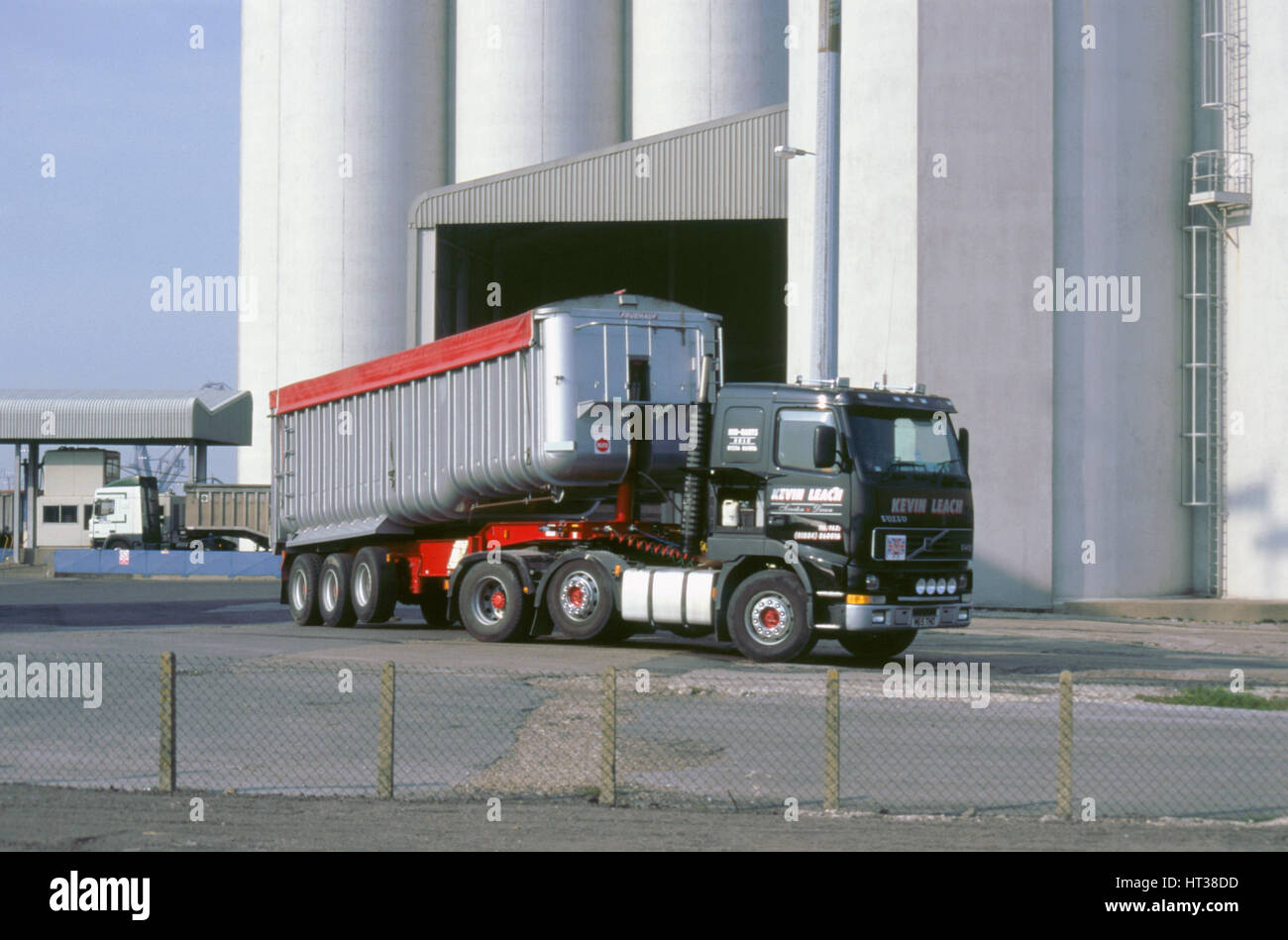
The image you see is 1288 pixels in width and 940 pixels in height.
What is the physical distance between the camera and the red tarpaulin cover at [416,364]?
2066cm

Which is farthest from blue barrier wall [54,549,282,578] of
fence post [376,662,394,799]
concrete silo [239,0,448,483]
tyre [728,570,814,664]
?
fence post [376,662,394,799]

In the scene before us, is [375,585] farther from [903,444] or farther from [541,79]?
[541,79]

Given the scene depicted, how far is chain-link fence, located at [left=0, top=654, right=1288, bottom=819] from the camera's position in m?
10.6

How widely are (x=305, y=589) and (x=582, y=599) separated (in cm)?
790

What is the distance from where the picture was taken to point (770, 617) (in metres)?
18.2

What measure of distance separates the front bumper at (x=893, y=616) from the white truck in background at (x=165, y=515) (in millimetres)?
44041

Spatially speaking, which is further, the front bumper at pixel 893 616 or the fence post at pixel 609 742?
the front bumper at pixel 893 616

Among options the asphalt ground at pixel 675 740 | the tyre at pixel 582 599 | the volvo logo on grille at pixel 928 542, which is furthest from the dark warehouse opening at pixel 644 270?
the volvo logo on grille at pixel 928 542

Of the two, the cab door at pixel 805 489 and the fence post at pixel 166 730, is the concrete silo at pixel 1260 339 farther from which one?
the fence post at pixel 166 730

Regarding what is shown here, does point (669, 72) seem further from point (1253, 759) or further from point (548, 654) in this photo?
point (1253, 759)

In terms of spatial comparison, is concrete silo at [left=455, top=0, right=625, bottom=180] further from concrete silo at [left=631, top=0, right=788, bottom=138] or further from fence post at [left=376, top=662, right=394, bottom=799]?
fence post at [left=376, top=662, right=394, bottom=799]
